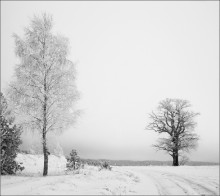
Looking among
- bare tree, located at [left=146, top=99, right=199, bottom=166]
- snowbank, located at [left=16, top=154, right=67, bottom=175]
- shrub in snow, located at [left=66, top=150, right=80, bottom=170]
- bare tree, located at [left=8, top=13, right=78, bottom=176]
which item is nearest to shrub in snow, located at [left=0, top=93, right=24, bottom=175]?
bare tree, located at [left=8, top=13, right=78, bottom=176]

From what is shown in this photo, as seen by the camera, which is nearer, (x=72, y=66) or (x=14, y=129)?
(x=14, y=129)

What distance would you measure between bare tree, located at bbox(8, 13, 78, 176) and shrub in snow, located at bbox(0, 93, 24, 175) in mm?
913

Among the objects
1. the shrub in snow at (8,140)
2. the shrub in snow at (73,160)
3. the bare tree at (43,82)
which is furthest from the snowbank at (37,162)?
the shrub in snow at (8,140)

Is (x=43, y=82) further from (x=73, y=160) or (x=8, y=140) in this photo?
(x=73, y=160)

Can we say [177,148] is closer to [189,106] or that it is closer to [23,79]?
[189,106]

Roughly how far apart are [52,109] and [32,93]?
198 cm

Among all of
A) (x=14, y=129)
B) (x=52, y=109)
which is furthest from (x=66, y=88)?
(x=14, y=129)

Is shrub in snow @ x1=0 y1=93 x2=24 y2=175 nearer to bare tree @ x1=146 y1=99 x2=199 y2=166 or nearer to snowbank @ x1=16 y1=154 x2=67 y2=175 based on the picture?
snowbank @ x1=16 y1=154 x2=67 y2=175

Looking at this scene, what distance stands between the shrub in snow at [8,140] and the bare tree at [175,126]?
20.9 m

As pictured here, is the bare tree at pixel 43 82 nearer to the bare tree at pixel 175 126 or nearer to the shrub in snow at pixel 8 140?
the shrub in snow at pixel 8 140

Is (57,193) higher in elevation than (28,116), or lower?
lower

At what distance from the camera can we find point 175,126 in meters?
30.0

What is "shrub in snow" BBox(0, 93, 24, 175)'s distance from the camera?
44.8 feet

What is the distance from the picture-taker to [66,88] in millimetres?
16703
